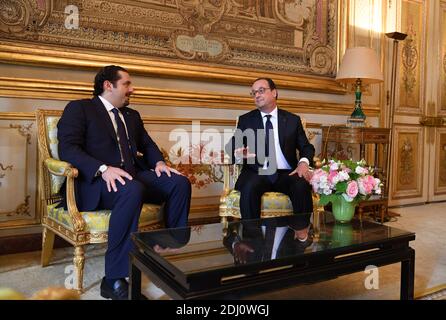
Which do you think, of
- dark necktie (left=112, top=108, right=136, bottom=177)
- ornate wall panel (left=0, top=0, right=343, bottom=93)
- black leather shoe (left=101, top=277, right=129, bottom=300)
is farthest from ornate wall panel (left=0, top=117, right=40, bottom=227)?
black leather shoe (left=101, top=277, right=129, bottom=300)

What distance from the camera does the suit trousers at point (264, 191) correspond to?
2.51 meters

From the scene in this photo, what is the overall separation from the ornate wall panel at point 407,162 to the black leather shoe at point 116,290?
11.7 feet

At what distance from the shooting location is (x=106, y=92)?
240cm

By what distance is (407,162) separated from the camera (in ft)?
15.5

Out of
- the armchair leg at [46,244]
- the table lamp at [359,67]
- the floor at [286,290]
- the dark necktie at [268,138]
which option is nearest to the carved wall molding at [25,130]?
the armchair leg at [46,244]

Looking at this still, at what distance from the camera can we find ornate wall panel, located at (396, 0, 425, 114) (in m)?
4.60

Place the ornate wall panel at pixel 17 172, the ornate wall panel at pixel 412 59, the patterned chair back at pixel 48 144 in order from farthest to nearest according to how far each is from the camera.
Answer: the ornate wall panel at pixel 412 59 < the ornate wall panel at pixel 17 172 < the patterned chair back at pixel 48 144

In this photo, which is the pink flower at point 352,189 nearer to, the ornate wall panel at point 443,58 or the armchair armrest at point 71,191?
the armchair armrest at point 71,191

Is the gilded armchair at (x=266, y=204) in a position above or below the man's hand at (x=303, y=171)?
below

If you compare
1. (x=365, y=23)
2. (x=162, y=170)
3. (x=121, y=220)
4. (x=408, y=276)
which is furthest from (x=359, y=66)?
(x=121, y=220)

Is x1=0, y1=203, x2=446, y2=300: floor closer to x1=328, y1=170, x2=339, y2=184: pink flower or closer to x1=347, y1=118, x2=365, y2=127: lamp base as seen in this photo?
x1=328, y1=170, x2=339, y2=184: pink flower

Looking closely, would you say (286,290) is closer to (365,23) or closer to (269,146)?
(269,146)

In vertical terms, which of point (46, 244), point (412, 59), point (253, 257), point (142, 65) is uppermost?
point (412, 59)

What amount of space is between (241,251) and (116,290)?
0.76m
